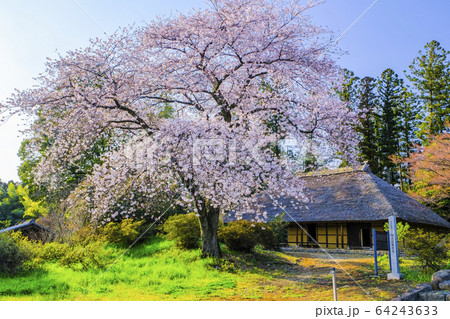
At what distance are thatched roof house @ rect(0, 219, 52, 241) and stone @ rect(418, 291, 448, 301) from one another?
15492 mm

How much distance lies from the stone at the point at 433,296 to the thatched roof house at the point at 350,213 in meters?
9.57

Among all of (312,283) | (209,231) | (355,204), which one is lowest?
(312,283)

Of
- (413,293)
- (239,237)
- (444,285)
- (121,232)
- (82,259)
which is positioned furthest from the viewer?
(121,232)

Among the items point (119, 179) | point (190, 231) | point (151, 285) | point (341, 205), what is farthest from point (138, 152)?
point (341, 205)

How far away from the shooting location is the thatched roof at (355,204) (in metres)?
16.4

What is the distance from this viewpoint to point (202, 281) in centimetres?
911

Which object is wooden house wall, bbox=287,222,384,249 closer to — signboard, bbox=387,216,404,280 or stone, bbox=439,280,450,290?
signboard, bbox=387,216,404,280

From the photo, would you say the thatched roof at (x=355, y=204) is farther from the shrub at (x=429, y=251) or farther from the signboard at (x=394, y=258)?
the signboard at (x=394, y=258)

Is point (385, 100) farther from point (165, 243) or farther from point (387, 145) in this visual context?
point (165, 243)

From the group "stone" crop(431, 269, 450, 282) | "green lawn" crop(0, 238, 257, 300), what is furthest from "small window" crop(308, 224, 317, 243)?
"stone" crop(431, 269, 450, 282)

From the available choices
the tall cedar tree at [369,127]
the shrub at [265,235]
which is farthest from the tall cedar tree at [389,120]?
the shrub at [265,235]

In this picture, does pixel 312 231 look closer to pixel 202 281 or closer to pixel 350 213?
pixel 350 213

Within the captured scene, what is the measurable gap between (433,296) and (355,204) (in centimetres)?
1120

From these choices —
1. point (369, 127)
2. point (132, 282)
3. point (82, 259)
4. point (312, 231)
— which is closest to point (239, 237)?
point (132, 282)
